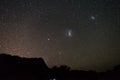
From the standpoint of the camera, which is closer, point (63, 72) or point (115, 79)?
point (115, 79)

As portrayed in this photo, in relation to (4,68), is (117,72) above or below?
below

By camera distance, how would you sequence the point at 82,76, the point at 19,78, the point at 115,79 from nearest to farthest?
1. the point at 19,78
2. the point at 115,79
3. the point at 82,76

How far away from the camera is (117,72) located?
109ft

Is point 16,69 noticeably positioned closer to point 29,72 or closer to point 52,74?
point 29,72

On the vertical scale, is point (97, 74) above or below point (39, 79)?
below

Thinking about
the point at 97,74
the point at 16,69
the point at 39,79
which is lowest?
the point at 97,74

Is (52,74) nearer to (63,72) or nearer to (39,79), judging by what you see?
(63,72)

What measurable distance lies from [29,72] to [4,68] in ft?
9.05

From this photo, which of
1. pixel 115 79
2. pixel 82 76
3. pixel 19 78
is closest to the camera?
pixel 19 78

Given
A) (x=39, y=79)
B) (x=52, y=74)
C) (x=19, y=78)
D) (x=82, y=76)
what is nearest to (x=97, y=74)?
(x=82, y=76)

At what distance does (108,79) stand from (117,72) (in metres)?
1.69

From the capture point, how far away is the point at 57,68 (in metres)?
35.8

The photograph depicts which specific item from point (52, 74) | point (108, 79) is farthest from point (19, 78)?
point (108, 79)

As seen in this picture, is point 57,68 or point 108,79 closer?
point 108,79
